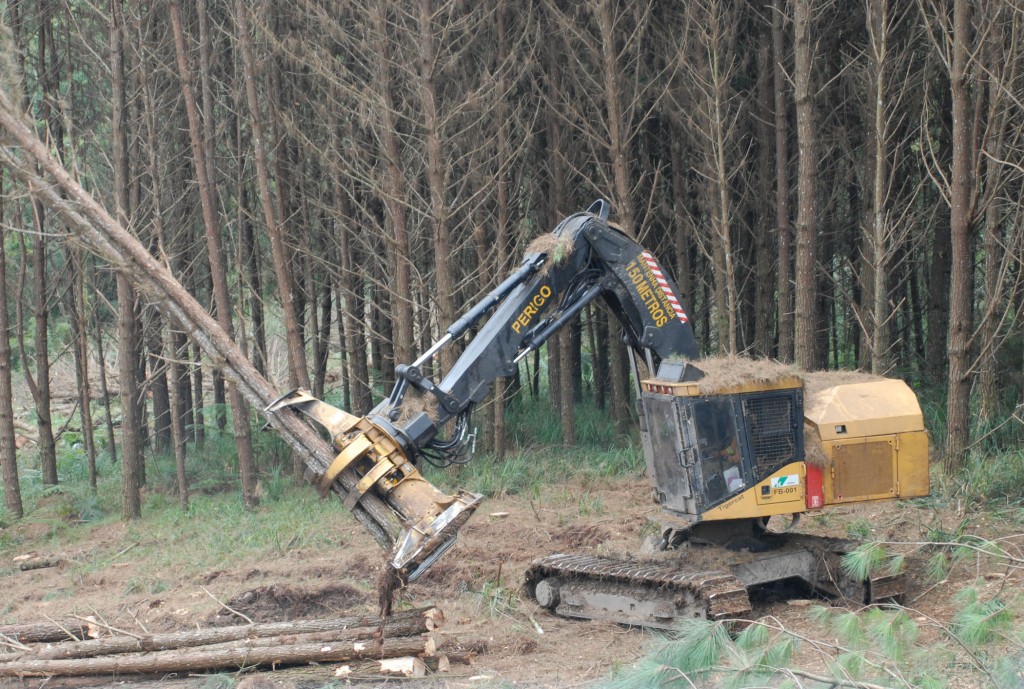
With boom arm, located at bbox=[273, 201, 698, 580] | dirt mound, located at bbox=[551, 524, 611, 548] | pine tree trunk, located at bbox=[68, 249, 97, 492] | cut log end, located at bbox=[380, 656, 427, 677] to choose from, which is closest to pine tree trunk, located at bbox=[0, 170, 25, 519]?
pine tree trunk, located at bbox=[68, 249, 97, 492]

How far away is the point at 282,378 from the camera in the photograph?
29.2 m

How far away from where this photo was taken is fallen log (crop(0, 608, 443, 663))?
752 cm

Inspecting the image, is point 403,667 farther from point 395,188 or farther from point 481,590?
point 395,188

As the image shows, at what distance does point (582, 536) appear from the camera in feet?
36.8

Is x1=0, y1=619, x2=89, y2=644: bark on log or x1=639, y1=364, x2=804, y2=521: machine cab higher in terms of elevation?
x1=639, y1=364, x2=804, y2=521: machine cab

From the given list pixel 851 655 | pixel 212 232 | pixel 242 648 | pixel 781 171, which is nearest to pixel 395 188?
pixel 212 232

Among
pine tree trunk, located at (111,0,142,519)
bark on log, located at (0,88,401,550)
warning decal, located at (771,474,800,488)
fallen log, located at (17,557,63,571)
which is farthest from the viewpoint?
pine tree trunk, located at (111,0,142,519)

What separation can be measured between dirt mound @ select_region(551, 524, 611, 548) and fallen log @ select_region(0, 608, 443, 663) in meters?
3.57

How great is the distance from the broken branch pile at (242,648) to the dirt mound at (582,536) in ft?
11.8

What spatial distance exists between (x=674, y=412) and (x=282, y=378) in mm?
22553

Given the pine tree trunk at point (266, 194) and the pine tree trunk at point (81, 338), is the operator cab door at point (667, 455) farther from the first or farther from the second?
the pine tree trunk at point (81, 338)

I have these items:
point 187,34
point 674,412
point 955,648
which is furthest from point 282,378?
point 955,648

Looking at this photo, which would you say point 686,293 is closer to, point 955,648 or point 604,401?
point 604,401

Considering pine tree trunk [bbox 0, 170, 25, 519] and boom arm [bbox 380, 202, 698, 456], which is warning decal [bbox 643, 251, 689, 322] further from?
pine tree trunk [bbox 0, 170, 25, 519]
